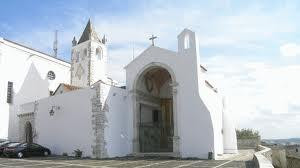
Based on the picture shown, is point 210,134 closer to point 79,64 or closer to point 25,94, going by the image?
point 25,94

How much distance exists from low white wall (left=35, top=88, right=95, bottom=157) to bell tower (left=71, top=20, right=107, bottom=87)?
11509 mm

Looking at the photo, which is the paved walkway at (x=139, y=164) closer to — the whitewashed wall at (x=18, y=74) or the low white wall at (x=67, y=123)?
the low white wall at (x=67, y=123)

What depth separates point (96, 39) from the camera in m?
37.7

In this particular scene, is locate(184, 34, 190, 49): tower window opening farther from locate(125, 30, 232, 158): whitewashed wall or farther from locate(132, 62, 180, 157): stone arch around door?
locate(132, 62, 180, 157): stone arch around door

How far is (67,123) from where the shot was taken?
70.8ft

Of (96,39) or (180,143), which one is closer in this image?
(180,143)

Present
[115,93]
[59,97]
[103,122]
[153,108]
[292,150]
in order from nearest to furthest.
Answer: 1. [103,122]
2. [115,93]
3. [59,97]
4. [153,108]
5. [292,150]

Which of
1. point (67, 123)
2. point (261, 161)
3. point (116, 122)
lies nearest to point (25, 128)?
point (67, 123)

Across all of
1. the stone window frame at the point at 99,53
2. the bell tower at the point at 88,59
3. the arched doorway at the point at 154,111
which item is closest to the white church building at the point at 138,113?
the arched doorway at the point at 154,111

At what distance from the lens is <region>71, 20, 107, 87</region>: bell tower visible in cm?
3550

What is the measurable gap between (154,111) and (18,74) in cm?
1473

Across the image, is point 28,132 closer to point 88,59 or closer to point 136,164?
point 88,59

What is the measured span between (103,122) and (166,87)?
26.5ft

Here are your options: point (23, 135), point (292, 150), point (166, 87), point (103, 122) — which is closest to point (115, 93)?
point (103, 122)
